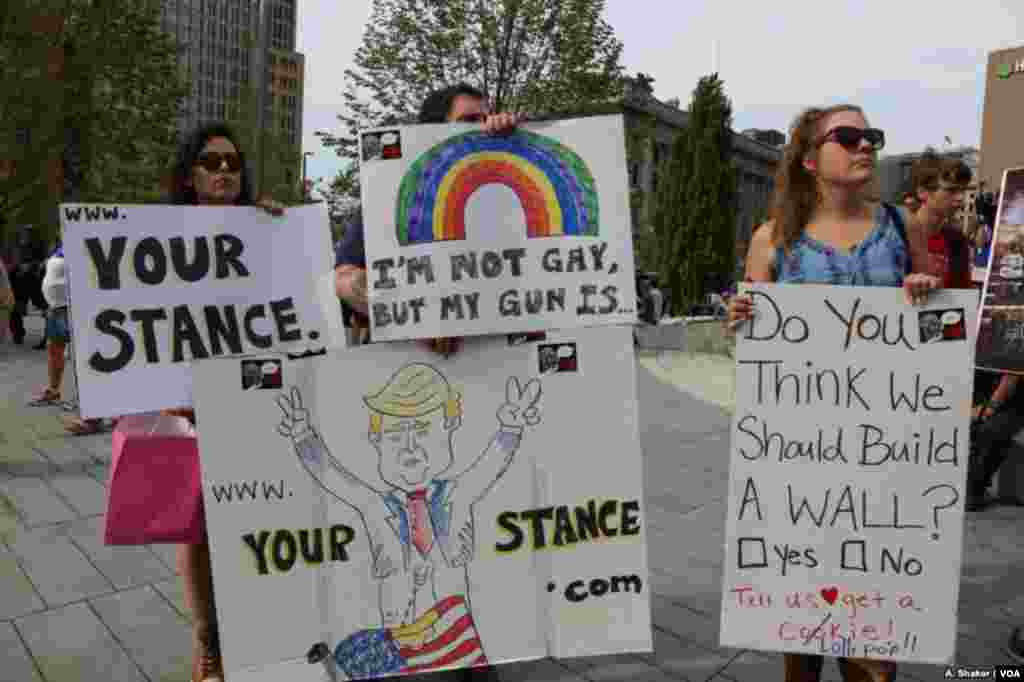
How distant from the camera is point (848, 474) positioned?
233cm

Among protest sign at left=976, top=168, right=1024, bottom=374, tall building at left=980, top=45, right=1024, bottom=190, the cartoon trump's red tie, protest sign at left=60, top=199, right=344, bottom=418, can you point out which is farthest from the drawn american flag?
tall building at left=980, top=45, right=1024, bottom=190

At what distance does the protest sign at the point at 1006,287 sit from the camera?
443cm

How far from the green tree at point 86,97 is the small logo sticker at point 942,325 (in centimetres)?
1062

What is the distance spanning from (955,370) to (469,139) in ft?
4.91

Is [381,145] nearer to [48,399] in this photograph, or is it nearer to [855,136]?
[855,136]

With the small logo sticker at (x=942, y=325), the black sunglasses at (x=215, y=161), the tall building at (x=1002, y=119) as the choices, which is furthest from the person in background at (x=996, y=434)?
the tall building at (x=1002, y=119)

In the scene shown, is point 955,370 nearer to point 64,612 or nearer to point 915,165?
point 915,165

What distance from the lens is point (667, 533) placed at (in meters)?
4.51

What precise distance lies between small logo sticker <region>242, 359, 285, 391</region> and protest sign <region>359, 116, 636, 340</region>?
333 mm

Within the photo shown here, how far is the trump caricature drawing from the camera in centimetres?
244

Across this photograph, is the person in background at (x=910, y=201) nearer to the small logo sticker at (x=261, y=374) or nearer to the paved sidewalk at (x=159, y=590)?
the paved sidewalk at (x=159, y=590)

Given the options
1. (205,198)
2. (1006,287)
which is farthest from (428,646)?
(1006,287)

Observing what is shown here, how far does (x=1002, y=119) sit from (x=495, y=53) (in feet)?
30.6

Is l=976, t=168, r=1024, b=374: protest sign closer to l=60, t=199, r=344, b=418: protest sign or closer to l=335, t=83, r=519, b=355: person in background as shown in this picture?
l=335, t=83, r=519, b=355: person in background
